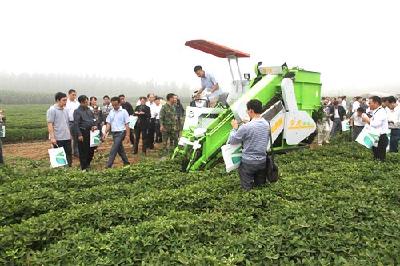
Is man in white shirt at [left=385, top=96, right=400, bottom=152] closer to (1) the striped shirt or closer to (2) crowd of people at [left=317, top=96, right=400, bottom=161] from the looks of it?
(2) crowd of people at [left=317, top=96, right=400, bottom=161]

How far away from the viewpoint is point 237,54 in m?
9.85

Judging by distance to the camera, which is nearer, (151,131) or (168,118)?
(168,118)

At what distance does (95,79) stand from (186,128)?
84.7 meters

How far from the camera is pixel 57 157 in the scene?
341 inches

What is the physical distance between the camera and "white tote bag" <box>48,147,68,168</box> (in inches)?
339

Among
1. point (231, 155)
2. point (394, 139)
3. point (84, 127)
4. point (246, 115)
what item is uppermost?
point (246, 115)

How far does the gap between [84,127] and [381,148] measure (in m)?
7.15

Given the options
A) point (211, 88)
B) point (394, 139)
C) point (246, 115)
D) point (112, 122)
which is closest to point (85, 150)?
point (112, 122)

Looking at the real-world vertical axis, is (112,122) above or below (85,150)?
above

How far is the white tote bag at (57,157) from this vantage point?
860cm

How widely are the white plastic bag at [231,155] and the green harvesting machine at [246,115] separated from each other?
1.75 metres

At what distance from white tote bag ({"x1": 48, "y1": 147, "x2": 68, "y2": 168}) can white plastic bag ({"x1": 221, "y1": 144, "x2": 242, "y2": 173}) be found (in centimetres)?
407

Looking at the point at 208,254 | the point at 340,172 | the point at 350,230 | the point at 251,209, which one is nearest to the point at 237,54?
the point at 340,172

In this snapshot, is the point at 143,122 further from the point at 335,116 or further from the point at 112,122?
the point at 335,116
